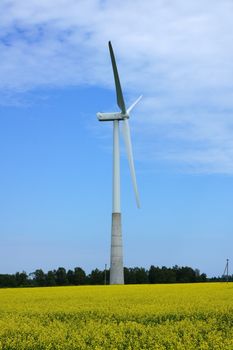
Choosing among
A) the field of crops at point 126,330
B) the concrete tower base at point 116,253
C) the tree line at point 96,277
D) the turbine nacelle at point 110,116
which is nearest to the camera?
the field of crops at point 126,330

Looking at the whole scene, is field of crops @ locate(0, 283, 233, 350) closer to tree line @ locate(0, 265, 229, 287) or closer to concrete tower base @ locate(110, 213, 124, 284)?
concrete tower base @ locate(110, 213, 124, 284)

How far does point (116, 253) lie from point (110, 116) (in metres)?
17.0

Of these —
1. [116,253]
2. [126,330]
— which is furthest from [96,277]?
[126,330]

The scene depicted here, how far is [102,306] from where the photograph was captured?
25.6 m

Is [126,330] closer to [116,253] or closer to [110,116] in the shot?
[116,253]

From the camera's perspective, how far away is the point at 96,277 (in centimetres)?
11225

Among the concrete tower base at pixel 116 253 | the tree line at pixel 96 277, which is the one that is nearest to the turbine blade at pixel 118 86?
the concrete tower base at pixel 116 253

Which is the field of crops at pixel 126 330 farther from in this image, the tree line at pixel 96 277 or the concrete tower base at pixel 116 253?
the tree line at pixel 96 277

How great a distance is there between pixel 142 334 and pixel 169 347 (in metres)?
2.16

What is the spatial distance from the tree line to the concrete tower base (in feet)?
119

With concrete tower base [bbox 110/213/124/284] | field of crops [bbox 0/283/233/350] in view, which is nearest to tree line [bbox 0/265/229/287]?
concrete tower base [bbox 110/213/124/284]

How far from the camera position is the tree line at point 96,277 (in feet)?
350

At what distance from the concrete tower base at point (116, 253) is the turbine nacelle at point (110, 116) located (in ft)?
40.0

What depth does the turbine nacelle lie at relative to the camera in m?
74.0
